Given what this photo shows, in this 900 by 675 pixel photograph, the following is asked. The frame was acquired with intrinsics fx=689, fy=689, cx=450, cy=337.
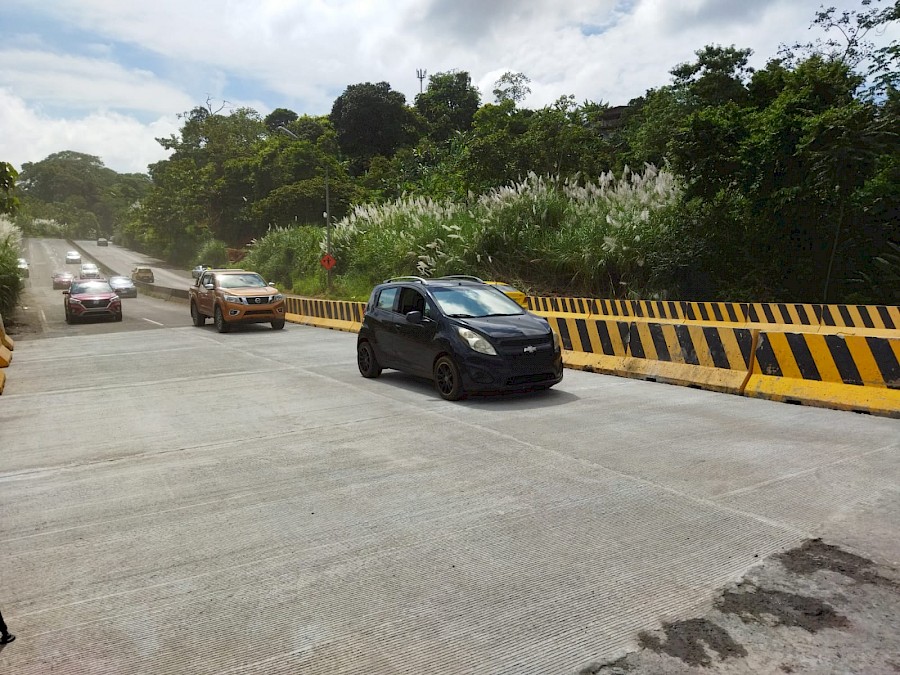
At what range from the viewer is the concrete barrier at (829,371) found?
8.14 m

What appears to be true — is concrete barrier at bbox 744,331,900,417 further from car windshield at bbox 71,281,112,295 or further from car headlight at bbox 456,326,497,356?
car windshield at bbox 71,281,112,295

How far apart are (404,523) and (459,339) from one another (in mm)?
4616

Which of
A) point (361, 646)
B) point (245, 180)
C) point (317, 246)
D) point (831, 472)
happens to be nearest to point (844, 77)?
point (831, 472)

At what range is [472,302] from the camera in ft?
33.2

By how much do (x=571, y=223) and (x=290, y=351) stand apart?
36.9ft

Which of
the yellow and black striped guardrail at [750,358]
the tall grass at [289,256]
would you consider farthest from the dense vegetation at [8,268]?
the yellow and black striped guardrail at [750,358]

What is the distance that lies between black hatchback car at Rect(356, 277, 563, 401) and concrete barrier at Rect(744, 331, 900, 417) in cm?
280

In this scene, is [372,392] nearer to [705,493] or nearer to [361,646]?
[705,493]

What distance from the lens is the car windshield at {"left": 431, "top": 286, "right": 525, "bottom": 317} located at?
9875 millimetres

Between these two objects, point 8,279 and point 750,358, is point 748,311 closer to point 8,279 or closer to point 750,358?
point 750,358

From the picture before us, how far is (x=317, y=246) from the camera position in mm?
41750

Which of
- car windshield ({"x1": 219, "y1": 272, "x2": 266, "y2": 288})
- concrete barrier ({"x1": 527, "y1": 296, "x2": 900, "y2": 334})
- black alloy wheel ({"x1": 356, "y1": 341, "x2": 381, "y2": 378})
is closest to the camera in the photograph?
black alloy wheel ({"x1": 356, "y1": 341, "x2": 381, "y2": 378})

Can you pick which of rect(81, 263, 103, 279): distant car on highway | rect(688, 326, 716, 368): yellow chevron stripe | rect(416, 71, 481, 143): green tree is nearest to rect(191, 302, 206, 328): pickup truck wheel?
rect(688, 326, 716, 368): yellow chevron stripe

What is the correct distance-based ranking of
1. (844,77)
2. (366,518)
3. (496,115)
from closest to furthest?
(366,518) → (844,77) → (496,115)
